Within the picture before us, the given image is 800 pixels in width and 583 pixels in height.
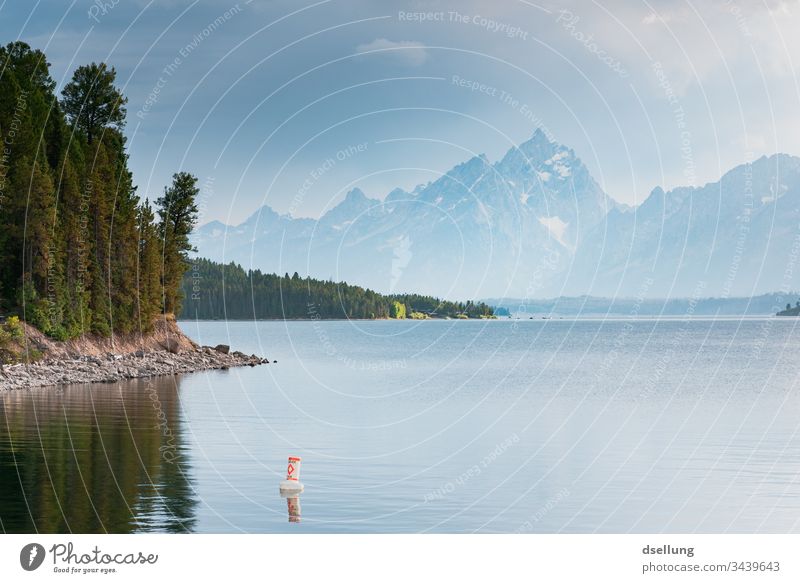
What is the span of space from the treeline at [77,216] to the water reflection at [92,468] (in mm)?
42098

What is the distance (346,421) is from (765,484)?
33.2 m

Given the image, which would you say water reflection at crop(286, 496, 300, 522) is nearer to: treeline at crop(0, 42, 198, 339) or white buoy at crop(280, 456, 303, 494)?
white buoy at crop(280, 456, 303, 494)

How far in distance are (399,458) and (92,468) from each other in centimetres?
1583

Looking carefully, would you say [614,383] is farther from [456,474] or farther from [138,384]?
[456,474]

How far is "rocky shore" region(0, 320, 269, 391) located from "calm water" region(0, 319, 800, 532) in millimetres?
6453

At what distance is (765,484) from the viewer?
45406 mm

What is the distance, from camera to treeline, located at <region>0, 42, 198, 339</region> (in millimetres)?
112250

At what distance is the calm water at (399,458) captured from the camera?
36719mm

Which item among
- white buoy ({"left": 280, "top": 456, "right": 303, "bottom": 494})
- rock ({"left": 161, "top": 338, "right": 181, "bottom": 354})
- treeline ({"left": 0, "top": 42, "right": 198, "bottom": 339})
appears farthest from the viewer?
rock ({"left": 161, "top": 338, "right": 181, "bottom": 354})

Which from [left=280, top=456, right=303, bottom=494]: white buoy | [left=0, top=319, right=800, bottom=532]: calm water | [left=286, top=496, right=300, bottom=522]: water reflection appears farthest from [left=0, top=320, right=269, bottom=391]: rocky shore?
[left=286, top=496, right=300, bottom=522]: water reflection

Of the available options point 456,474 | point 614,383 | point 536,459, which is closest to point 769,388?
point 614,383

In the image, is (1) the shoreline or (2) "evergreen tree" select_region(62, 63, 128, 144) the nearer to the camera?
(1) the shoreline

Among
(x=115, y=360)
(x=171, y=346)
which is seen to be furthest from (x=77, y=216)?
(x=171, y=346)

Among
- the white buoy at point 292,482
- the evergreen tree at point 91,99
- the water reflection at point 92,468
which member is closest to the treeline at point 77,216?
the evergreen tree at point 91,99
